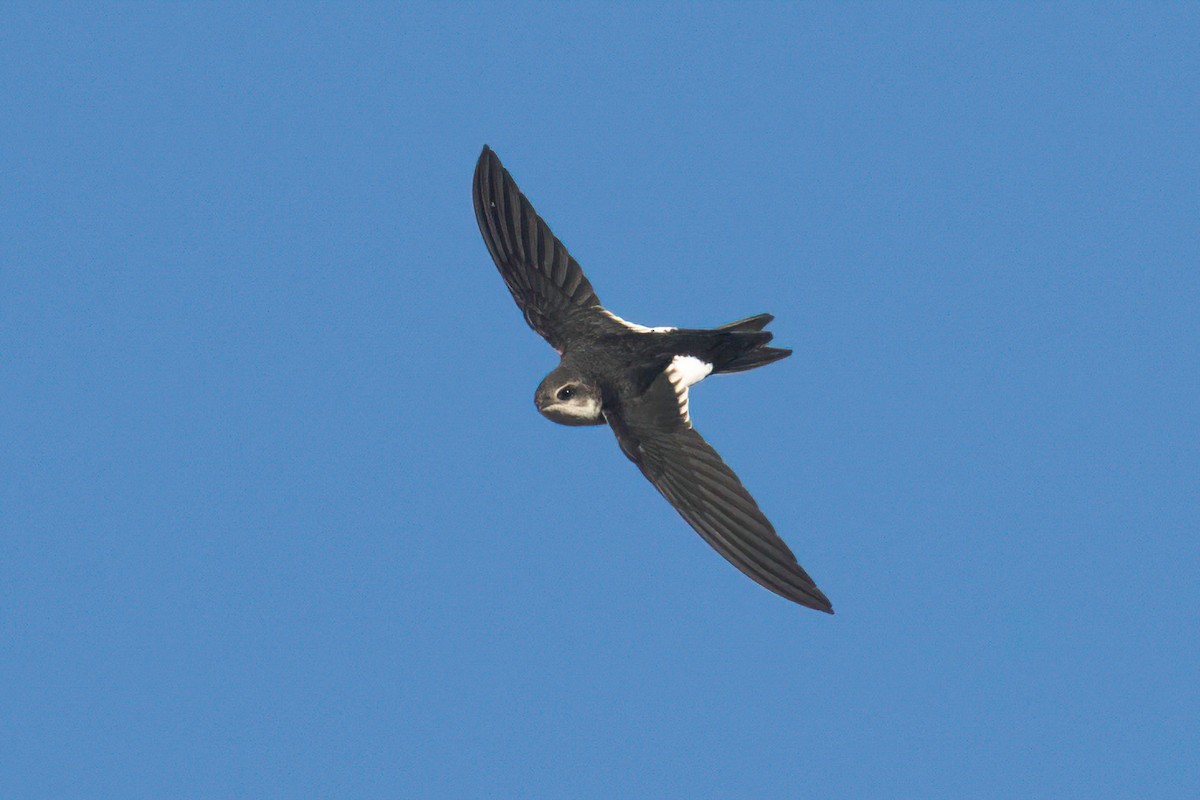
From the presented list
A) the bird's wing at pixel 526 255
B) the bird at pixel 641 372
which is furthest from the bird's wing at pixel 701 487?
the bird's wing at pixel 526 255

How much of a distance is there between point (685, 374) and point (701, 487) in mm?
600

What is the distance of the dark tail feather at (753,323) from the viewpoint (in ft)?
18.7

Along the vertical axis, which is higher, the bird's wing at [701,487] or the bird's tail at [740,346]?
the bird's tail at [740,346]

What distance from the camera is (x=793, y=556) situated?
16.0 ft

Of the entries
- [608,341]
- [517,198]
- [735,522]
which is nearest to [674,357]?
[608,341]

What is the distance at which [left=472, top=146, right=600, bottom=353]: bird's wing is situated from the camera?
236 inches

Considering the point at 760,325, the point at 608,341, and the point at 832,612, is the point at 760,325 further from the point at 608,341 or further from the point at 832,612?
the point at 832,612

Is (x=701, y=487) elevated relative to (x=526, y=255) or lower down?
lower down

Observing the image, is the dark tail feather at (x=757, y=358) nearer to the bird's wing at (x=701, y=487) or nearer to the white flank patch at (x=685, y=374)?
the white flank patch at (x=685, y=374)

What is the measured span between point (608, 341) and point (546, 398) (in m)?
0.40

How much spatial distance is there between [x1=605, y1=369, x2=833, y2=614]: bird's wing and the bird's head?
10cm

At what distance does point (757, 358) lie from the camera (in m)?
5.93

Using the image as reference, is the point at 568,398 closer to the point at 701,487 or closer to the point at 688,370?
the point at 688,370

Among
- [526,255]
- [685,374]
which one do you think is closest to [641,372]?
[685,374]
